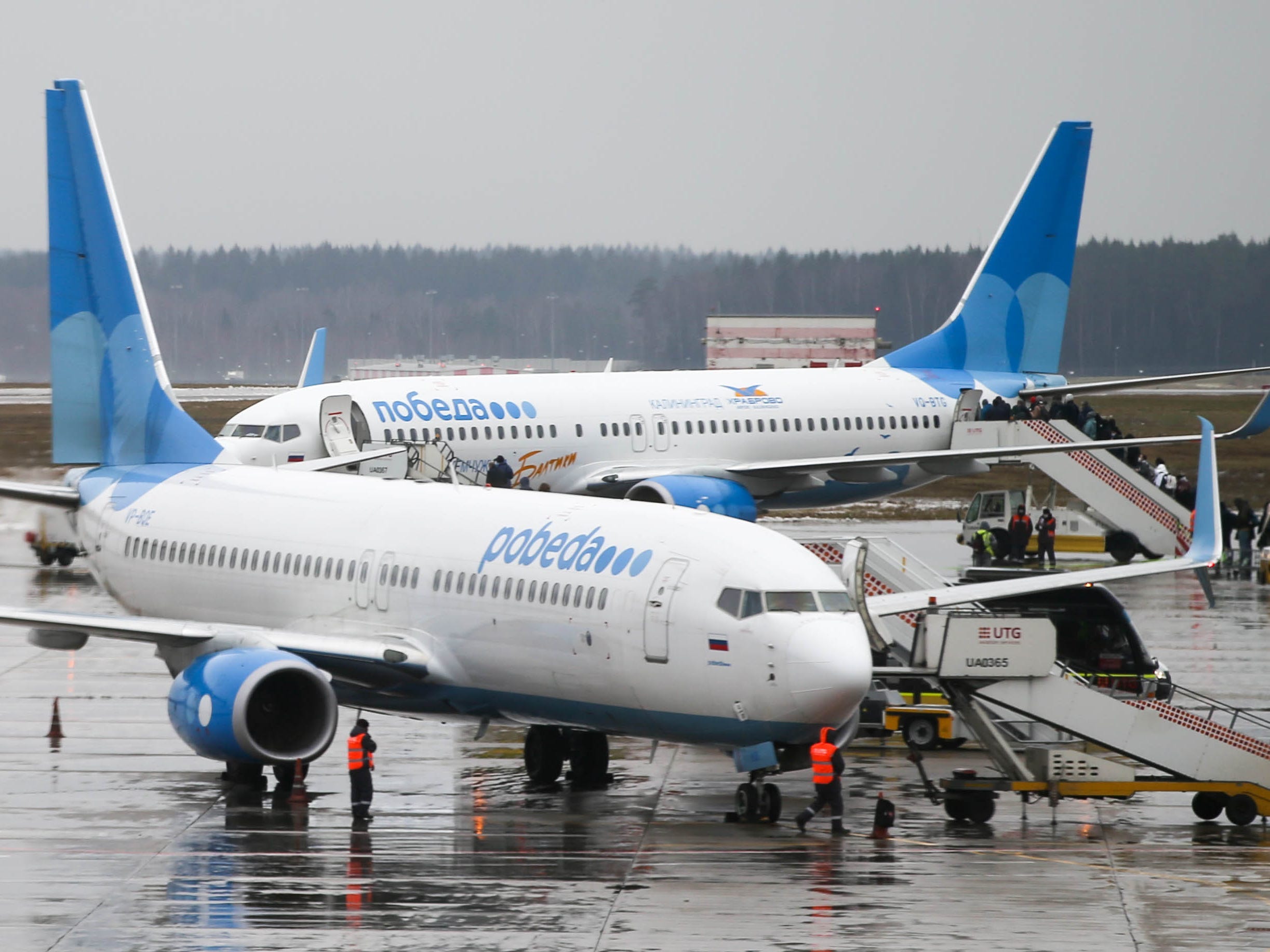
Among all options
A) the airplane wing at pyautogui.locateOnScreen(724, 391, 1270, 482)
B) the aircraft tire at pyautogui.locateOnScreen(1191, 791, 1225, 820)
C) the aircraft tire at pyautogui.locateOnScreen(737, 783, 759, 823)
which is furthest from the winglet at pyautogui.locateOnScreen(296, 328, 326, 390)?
the aircraft tire at pyautogui.locateOnScreen(1191, 791, 1225, 820)

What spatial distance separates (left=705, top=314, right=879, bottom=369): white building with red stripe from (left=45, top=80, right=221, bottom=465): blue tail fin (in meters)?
66.6

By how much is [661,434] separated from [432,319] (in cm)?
12160

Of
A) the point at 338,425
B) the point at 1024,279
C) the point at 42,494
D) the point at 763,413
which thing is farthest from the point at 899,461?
the point at 42,494

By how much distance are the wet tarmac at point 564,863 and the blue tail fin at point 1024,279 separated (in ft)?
76.2

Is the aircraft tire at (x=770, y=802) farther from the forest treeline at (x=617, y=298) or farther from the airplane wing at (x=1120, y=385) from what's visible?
the forest treeline at (x=617, y=298)

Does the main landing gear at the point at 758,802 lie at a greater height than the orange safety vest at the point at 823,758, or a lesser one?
lesser

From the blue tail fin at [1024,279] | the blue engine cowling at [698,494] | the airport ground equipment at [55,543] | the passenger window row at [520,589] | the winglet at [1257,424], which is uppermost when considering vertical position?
the blue tail fin at [1024,279]

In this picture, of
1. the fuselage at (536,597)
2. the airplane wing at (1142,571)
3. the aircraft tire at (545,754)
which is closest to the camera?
the fuselage at (536,597)

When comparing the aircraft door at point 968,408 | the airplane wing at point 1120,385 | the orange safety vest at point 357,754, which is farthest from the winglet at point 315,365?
the orange safety vest at point 357,754

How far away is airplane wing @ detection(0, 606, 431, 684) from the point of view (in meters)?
21.5

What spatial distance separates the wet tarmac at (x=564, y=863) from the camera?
49.4 feet

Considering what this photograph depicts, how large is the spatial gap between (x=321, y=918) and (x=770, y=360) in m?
81.6

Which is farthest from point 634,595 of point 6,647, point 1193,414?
point 1193,414

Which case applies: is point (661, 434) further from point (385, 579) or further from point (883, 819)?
point (883, 819)
